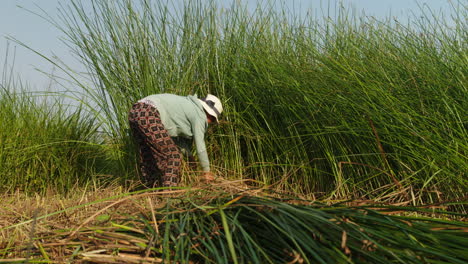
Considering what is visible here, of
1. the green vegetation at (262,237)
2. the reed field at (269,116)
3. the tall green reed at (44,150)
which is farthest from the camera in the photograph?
the tall green reed at (44,150)

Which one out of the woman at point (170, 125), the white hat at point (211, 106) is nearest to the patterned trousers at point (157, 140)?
the woman at point (170, 125)

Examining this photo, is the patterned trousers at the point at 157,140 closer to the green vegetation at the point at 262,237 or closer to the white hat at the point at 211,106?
the white hat at the point at 211,106

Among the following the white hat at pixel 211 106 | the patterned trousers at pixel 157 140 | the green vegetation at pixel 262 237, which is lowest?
the green vegetation at pixel 262 237

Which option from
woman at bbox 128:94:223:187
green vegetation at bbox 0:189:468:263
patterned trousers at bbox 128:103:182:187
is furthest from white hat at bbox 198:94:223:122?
green vegetation at bbox 0:189:468:263

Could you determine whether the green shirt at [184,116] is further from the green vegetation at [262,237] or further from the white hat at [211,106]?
the green vegetation at [262,237]

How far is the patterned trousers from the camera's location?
127 inches

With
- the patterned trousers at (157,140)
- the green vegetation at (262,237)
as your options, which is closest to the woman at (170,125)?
the patterned trousers at (157,140)

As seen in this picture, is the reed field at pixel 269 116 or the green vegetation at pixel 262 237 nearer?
the green vegetation at pixel 262 237

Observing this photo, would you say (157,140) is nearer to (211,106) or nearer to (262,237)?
(211,106)

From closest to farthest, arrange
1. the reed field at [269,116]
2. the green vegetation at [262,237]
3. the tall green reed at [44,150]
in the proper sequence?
the green vegetation at [262,237], the reed field at [269,116], the tall green reed at [44,150]

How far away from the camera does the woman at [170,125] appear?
3236mm

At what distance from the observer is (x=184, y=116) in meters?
3.32

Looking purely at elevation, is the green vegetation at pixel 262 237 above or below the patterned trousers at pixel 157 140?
below

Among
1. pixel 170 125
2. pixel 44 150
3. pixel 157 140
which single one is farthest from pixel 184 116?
pixel 44 150
